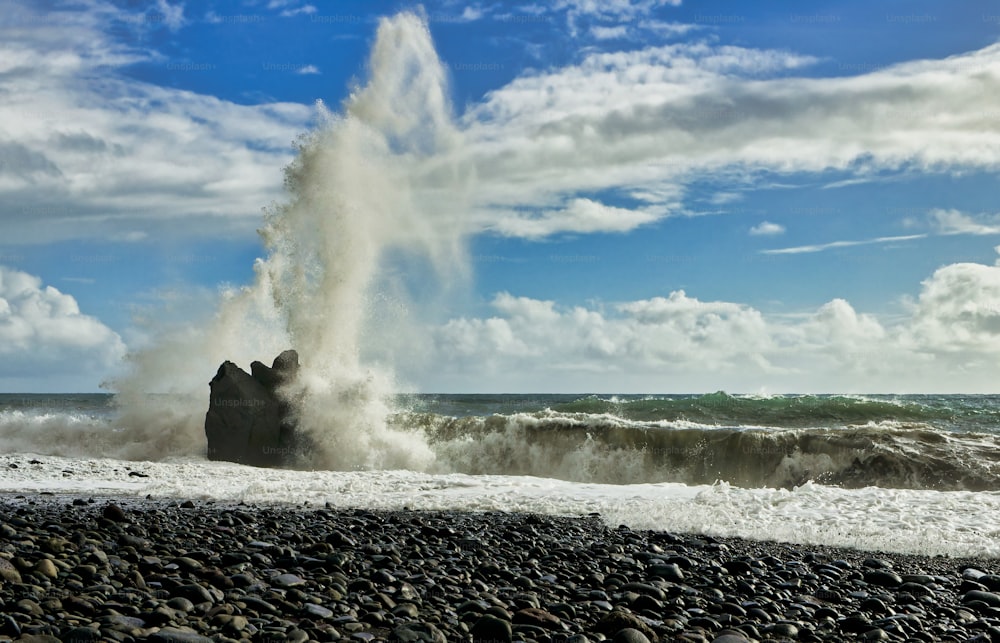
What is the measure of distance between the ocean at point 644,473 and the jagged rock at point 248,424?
84cm

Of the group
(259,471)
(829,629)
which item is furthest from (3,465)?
(829,629)

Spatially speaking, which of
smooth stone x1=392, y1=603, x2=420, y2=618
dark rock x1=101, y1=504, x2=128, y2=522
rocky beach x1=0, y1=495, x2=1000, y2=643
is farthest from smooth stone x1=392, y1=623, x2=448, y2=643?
dark rock x1=101, y1=504, x2=128, y2=522

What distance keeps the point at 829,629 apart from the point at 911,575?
2.20 meters

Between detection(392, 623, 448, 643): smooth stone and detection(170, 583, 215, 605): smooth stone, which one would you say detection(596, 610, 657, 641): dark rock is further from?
detection(170, 583, 215, 605): smooth stone

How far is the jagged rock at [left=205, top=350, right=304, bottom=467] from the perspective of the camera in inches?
751

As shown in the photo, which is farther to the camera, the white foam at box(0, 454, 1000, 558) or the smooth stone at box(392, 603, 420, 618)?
the white foam at box(0, 454, 1000, 558)

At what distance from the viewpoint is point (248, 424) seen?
63.0 ft

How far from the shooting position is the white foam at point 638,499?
9281mm

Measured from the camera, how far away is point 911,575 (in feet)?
23.6

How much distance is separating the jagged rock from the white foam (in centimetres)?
295

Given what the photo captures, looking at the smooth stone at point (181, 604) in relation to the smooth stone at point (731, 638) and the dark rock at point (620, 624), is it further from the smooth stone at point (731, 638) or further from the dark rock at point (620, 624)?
the smooth stone at point (731, 638)

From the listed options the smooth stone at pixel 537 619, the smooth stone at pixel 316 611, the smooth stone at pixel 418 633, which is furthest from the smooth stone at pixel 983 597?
the smooth stone at pixel 316 611

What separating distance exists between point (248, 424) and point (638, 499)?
35.3 feet

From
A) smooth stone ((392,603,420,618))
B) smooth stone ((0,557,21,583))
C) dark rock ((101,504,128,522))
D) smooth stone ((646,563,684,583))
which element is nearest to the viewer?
smooth stone ((392,603,420,618))
